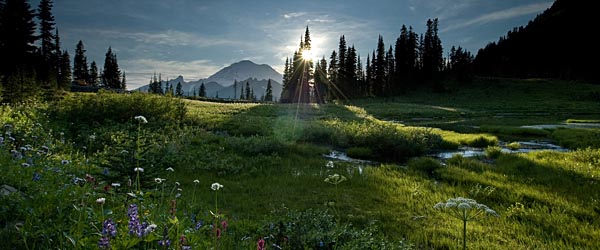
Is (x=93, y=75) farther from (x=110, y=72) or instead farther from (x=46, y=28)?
(x=46, y=28)

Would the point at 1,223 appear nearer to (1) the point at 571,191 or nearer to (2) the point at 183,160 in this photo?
(2) the point at 183,160

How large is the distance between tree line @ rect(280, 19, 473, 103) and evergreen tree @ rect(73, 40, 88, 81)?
6265 centimetres

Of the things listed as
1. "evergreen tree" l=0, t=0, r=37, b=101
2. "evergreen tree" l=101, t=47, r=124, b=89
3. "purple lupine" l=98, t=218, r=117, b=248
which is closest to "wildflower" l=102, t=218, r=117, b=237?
"purple lupine" l=98, t=218, r=117, b=248

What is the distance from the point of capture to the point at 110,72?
104 meters

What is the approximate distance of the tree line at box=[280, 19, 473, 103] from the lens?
302 feet

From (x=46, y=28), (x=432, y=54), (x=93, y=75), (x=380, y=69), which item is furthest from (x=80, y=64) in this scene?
(x=432, y=54)

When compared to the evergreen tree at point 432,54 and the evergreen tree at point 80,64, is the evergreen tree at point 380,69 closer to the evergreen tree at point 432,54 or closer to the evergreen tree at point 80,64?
the evergreen tree at point 432,54

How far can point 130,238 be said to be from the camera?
2389mm

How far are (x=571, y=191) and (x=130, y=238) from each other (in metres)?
9.50

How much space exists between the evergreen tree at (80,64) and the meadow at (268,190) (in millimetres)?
100168

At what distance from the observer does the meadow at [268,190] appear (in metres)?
3.26

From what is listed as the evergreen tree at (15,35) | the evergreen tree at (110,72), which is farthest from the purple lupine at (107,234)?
the evergreen tree at (110,72)

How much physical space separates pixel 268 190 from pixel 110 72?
4492 inches

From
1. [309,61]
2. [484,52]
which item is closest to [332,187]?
[309,61]
